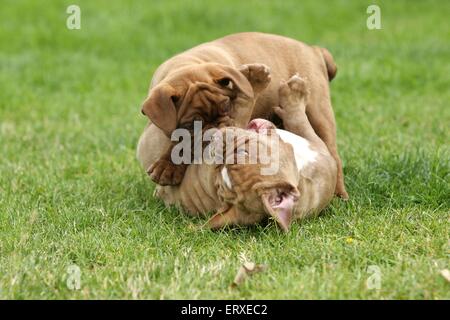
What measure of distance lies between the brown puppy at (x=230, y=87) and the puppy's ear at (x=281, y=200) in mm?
629

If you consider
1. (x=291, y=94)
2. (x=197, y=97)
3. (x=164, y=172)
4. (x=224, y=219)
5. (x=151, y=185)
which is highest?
(x=197, y=97)

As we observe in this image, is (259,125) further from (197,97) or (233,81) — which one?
(197,97)

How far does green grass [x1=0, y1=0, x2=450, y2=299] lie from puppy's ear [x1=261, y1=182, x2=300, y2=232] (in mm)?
112

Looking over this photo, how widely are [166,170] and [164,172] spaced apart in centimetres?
2

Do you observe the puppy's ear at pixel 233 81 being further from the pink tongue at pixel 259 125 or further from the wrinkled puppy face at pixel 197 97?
the pink tongue at pixel 259 125

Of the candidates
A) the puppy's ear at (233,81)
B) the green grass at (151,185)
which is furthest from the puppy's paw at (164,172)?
the puppy's ear at (233,81)

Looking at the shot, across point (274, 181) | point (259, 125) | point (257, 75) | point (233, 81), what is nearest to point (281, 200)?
point (274, 181)

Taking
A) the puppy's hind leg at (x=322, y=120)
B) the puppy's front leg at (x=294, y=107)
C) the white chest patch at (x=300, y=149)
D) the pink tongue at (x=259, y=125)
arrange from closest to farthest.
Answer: the white chest patch at (x=300, y=149) → the pink tongue at (x=259, y=125) → the puppy's front leg at (x=294, y=107) → the puppy's hind leg at (x=322, y=120)

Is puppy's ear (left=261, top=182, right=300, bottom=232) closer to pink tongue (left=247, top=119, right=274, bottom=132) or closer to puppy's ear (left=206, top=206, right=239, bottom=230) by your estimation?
puppy's ear (left=206, top=206, right=239, bottom=230)

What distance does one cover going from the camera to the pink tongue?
538cm

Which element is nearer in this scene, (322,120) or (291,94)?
(291,94)

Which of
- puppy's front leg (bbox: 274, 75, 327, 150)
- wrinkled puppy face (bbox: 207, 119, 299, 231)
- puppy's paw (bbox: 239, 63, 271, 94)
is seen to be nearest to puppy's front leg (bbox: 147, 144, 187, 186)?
wrinkled puppy face (bbox: 207, 119, 299, 231)

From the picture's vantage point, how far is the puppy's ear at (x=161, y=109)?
16.5ft

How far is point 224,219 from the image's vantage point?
501 cm
